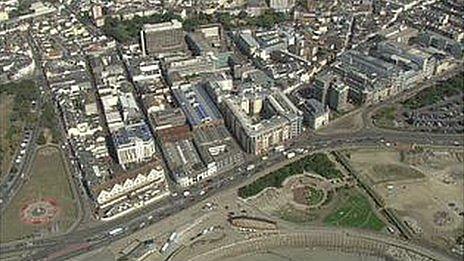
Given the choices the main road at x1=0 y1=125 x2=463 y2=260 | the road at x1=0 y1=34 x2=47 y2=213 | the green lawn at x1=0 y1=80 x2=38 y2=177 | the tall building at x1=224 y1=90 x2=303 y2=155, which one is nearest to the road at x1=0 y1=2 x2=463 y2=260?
the main road at x1=0 y1=125 x2=463 y2=260

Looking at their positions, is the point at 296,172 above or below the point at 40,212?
above

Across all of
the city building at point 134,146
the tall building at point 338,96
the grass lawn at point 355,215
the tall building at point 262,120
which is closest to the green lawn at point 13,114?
the city building at point 134,146

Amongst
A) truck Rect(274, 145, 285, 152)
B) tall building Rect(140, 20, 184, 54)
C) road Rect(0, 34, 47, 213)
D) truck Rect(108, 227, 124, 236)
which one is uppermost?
tall building Rect(140, 20, 184, 54)

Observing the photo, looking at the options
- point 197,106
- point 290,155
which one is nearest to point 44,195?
point 197,106

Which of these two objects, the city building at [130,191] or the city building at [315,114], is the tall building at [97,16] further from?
the city building at [130,191]

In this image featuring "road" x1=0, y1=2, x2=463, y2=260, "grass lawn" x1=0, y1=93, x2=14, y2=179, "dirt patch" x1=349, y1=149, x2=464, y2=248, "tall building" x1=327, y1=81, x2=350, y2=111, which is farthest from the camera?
"tall building" x1=327, y1=81, x2=350, y2=111

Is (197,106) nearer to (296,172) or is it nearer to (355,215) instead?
(296,172)

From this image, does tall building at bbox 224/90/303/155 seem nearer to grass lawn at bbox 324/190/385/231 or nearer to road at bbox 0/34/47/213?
grass lawn at bbox 324/190/385/231
